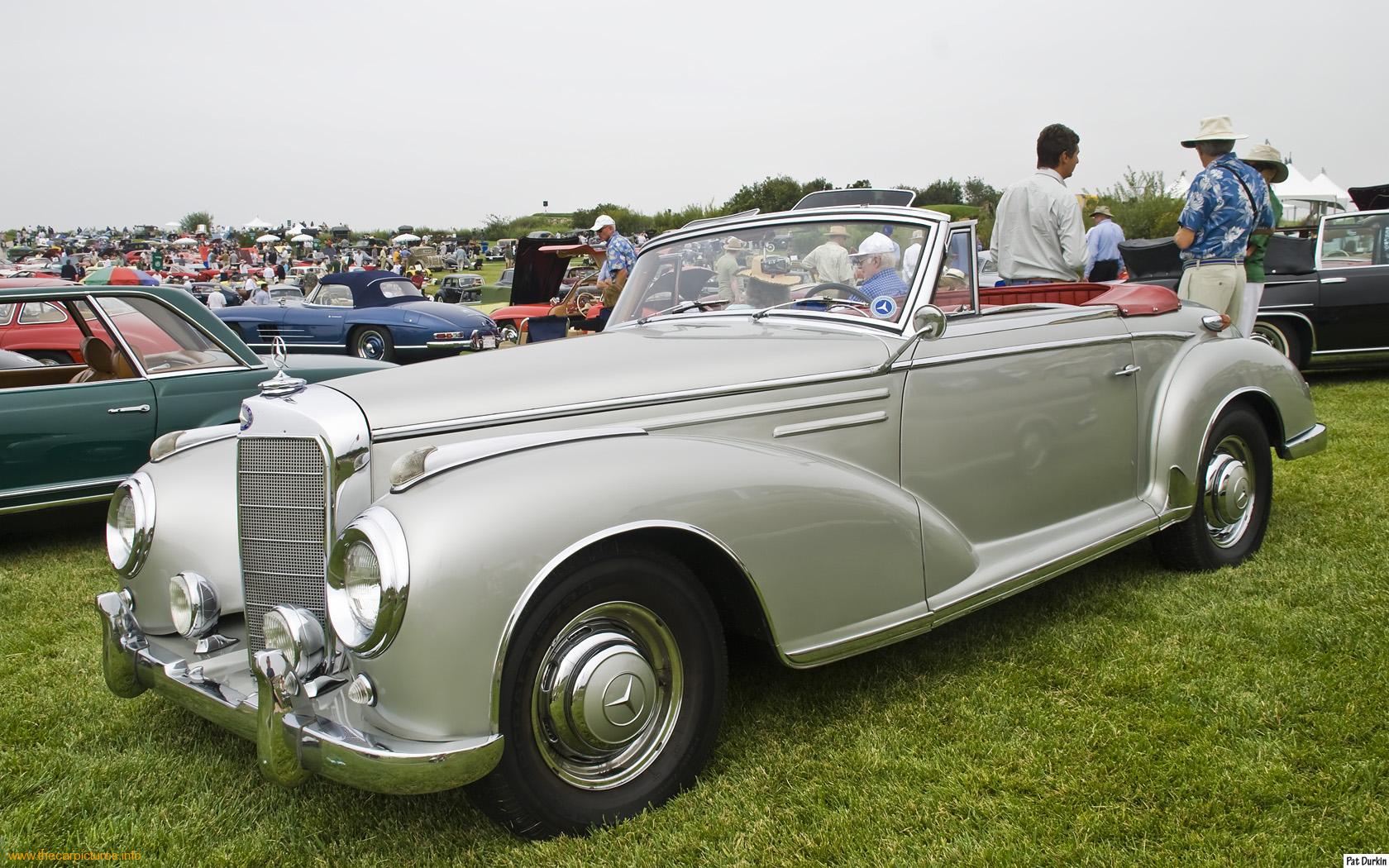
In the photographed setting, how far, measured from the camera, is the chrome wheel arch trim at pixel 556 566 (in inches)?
84.4

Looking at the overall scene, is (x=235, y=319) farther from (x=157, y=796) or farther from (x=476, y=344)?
(x=157, y=796)

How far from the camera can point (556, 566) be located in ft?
7.28

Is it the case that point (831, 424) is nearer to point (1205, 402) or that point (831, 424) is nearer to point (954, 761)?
point (954, 761)

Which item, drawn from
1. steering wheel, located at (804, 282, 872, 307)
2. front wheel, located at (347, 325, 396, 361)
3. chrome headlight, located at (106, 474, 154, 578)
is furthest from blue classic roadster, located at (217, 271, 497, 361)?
steering wheel, located at (804, 282, 872, 307)

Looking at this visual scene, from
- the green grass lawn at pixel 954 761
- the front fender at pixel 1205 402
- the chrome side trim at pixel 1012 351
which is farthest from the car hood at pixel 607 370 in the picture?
the front fender at pixel 1205 402

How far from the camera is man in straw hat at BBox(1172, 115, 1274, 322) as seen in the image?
18.9 ft

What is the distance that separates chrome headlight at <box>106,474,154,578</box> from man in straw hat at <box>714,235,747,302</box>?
2002 millimetres

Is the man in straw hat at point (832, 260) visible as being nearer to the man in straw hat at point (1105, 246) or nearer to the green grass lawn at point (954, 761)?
the green grass lawn at point (954, 761)

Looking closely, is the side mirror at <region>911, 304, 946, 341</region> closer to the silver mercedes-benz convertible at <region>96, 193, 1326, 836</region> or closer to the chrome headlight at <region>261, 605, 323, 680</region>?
the silver mercedes-benz convertible at <region>96, 193, 1326, 836</region>

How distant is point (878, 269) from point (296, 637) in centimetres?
214

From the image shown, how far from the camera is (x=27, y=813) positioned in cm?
259

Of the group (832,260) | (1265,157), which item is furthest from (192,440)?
(1265,157)

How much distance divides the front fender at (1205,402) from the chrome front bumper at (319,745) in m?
2.94

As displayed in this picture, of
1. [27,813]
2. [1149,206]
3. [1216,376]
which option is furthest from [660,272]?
[1149,206]
